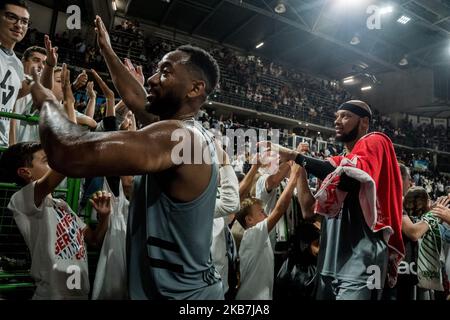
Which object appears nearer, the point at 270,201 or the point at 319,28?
the point at 270,201

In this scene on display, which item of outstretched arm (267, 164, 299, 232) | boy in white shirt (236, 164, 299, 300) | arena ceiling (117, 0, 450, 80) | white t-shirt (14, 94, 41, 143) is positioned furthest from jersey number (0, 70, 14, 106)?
arena ceiling (117, 0, 450, 80)

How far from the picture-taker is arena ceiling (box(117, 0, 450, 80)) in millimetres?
14234

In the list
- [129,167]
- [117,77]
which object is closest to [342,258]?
[129,167]

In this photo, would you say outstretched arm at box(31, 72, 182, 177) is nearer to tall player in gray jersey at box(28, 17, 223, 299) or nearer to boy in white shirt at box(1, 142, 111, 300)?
tall player in gray jersey at box(28, 17, 223, 299)

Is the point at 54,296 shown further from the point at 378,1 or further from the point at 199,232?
the point at 378,1

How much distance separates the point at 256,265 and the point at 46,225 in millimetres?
1476

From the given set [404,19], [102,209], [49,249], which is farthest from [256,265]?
[404,19]

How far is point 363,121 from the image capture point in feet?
8.09

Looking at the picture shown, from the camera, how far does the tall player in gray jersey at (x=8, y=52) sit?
252 centimetres

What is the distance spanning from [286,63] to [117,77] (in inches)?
795

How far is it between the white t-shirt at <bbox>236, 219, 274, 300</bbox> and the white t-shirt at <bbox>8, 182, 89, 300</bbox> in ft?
3.71

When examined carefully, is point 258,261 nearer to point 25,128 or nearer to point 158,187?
point 158,187

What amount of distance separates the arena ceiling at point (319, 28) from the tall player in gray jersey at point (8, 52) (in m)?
12.7

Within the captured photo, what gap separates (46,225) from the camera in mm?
1771
